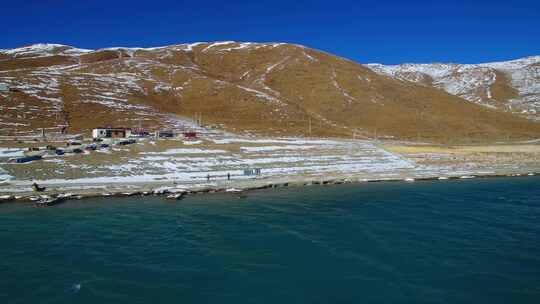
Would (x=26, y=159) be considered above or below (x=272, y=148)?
below

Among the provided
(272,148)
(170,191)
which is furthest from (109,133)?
(170,191)

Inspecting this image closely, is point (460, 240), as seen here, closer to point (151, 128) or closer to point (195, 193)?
point (195, 193)

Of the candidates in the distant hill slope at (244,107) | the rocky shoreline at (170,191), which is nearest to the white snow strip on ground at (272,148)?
the rocky shoreline at (170,191)

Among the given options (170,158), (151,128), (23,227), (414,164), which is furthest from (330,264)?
(151,128)

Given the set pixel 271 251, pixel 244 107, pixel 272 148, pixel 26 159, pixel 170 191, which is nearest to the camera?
pixel 271 251

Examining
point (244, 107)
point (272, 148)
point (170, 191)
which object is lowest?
point (170, 191)

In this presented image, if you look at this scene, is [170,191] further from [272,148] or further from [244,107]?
[244,107]

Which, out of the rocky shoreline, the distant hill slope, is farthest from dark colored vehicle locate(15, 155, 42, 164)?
the distant hill slope

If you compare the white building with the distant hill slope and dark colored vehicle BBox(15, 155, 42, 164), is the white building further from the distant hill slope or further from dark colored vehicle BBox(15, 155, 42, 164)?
dark colored vehicle BBox(15, 155, 42, 164)

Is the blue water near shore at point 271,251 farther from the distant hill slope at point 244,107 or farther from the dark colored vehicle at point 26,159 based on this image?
the distant hill slope at point 244,107
